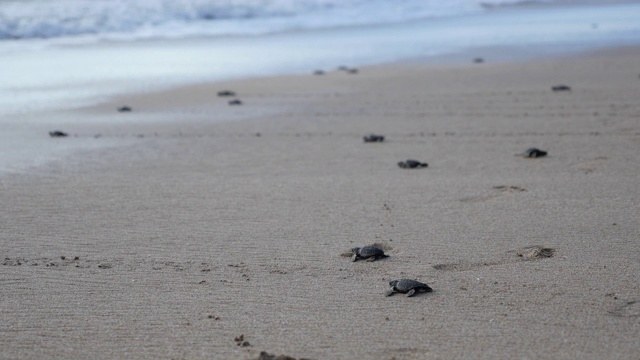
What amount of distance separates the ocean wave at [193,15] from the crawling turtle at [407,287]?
19.4 m

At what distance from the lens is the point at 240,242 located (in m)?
5.69

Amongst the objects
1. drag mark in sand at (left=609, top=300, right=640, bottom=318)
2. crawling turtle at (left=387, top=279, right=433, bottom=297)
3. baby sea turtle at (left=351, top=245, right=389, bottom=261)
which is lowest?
baby sea turtle at (left=351, top=245, right=389, bottom=261)

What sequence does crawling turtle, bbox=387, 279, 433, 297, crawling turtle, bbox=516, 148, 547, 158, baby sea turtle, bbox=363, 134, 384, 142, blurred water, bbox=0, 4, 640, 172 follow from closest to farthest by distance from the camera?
1. crawling turtle, bbox=387, 279, 433, 297
2. crawling turtle, bbox=516, 148, 547, 158
3. baby sea turtle, bbox=363, 134, 384, 142
4. blurred water, bbox=0, 4, 640, 172

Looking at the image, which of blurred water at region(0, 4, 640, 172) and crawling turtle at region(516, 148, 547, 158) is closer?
crawling turtle at region(516, 148, 547, 158)

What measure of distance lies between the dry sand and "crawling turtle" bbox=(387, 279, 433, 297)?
0.04 meters

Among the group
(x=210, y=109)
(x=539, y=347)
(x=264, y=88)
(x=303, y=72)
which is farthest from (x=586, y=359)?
(x=303, y=72)

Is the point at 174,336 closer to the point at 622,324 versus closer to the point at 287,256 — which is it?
the point at 287,256

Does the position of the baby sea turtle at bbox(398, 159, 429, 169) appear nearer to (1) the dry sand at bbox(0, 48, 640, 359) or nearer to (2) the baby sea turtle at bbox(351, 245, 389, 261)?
(1) the dry sand at bbox(0, 48, 640, 359)

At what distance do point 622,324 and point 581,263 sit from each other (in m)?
0.93

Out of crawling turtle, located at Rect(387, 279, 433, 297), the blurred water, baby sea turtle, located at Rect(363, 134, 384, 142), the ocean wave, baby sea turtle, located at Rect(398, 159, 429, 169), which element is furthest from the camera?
the ocean wave

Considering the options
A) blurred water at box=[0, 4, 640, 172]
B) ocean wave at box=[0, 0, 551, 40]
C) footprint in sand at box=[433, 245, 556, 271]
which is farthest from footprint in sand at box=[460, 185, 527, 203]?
ocean wave at box=[0, 0, 551, 40]

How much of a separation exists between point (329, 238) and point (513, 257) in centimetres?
119

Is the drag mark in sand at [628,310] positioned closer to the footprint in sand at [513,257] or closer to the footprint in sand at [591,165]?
the footprint in sand at [513,257]

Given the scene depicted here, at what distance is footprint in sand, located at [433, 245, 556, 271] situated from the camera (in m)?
5.10
